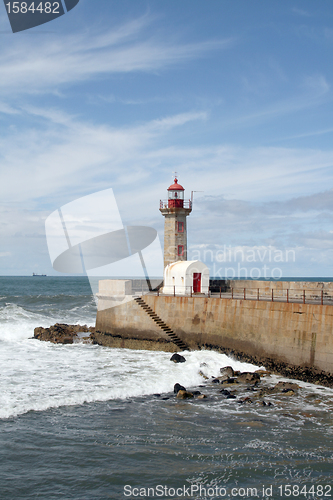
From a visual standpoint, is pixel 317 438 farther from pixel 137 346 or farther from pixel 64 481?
pixel 137 346

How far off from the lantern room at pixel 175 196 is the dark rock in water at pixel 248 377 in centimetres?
1192

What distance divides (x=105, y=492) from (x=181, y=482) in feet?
4.36

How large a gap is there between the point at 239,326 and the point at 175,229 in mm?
8589

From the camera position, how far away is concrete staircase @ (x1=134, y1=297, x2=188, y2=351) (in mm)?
18500

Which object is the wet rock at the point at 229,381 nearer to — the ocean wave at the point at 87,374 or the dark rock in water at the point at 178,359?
the ocean wave at the point at 87,374

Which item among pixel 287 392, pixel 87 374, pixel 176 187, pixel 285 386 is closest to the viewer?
pixel 287 392

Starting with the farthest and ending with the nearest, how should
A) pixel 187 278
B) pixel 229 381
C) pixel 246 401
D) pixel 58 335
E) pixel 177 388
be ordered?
pixel 58 335 < pixel 187 278 < pixel 229 381 < pixel 177 388 < pixel 246 401

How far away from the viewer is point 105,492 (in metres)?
6.84

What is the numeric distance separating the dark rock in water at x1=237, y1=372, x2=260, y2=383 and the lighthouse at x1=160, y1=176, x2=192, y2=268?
1033 cm

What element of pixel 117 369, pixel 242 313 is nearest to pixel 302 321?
pixel 242 313

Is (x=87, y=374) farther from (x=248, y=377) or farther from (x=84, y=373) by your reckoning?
(x=248, y=377)

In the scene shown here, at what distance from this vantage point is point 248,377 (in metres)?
13.9

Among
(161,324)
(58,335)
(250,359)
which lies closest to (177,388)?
(250,359)

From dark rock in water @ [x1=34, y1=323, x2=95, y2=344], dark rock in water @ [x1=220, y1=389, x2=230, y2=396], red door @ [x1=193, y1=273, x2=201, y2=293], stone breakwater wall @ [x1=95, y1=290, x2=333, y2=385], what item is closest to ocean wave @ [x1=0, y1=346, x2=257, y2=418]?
stone breakwater wall @ [x1=95, y1=290, x2=333, y2=385]
